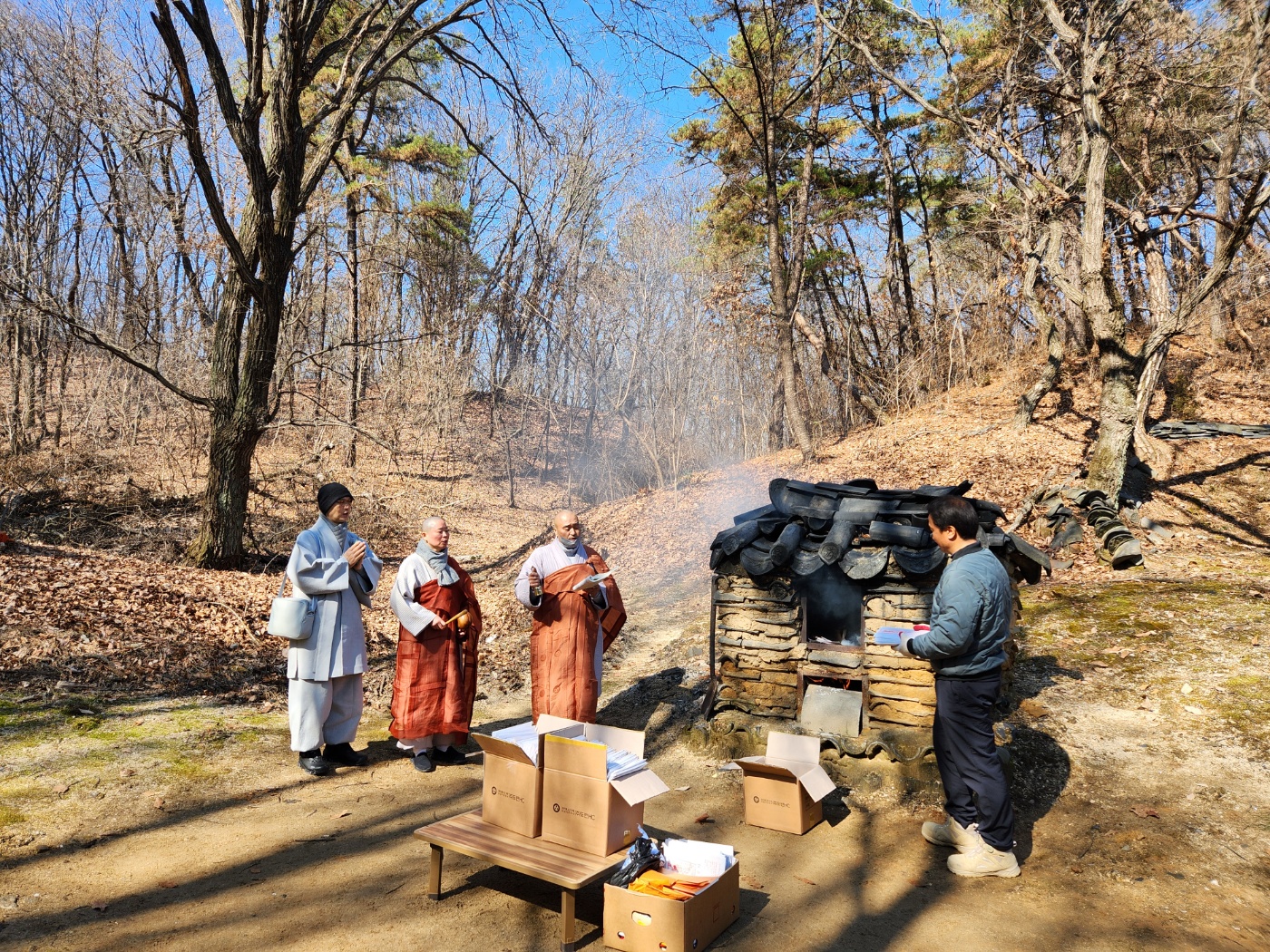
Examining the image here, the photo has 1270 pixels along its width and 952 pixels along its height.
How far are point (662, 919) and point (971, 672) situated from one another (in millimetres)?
2123

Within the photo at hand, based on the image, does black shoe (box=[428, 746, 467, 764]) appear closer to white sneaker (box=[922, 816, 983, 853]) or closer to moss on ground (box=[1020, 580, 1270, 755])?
white sneaker (box=[922, 816, 983, 853])

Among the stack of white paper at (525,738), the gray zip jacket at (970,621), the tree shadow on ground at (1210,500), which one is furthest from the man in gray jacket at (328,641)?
the tree shadow on ground at (1210,500)

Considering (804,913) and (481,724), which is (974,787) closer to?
(804,913)

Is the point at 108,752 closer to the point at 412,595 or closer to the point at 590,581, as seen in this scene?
the point at 412,595

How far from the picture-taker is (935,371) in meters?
19.3

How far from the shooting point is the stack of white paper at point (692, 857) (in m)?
3.73

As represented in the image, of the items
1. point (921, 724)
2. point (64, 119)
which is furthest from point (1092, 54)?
point (64, 119)

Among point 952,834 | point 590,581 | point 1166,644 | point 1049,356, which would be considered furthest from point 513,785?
point 1049,356

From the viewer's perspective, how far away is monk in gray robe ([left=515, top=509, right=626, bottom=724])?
242 inches

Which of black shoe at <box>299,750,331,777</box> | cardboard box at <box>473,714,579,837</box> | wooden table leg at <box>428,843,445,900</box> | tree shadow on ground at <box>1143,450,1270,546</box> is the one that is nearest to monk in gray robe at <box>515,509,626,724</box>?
black shoe at <box>299,750,331,777</box>

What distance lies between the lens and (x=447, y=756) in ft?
19.7

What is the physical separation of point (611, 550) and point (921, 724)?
9972 millimetres

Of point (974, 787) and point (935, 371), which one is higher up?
point (935, 371)

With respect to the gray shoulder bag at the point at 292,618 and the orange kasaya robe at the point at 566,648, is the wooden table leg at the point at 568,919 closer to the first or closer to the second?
the orange kasaya robe at the point at 566,648
